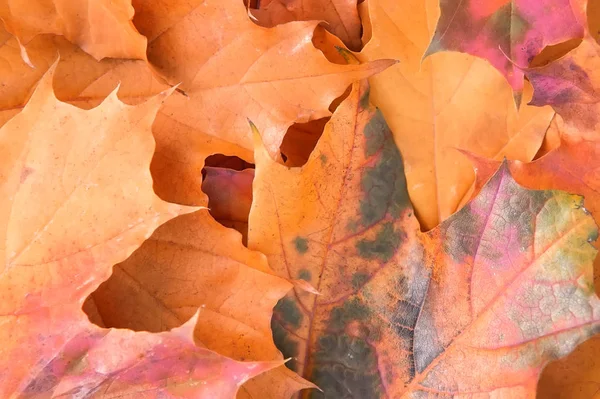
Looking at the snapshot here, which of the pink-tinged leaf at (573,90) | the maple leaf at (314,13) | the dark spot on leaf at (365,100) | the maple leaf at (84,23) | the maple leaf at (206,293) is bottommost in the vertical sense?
the maple leaf at (206,293)

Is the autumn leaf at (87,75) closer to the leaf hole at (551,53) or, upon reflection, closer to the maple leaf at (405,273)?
the maple leaf at (405,273)

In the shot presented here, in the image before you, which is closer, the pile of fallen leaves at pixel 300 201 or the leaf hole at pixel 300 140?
the pile of fallen leaves at pixel 300 201

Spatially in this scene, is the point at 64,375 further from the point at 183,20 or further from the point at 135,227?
the point at 183,20

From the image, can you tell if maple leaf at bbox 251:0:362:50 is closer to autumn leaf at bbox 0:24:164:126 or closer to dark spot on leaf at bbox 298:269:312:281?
autumn leaf at bbox 0:24:164:126

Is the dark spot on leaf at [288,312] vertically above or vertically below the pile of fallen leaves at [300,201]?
below

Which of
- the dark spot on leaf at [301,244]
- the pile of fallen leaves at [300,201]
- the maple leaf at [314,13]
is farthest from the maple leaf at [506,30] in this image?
the dark spot on leaf at [301,244]

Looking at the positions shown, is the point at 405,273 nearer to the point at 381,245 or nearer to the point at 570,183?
the point at 381,245
